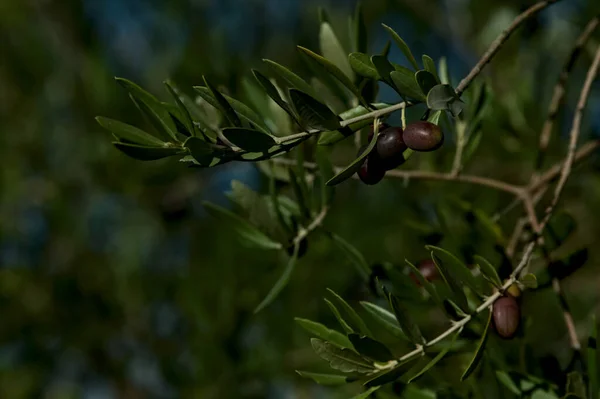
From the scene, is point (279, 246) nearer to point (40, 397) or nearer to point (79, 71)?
point (40, 397)

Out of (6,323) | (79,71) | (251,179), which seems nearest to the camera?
(251,179)

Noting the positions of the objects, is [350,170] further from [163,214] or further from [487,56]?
[163,214]

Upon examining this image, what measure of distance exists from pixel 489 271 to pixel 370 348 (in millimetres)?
99

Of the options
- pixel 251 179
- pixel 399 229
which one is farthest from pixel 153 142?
pixel 399 229

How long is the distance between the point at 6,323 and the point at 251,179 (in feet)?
2.58

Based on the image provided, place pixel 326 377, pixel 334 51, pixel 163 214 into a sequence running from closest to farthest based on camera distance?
pixel 326 377, pixel 334 51, pixel 163 214

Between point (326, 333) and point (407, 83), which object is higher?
point (407, 83)

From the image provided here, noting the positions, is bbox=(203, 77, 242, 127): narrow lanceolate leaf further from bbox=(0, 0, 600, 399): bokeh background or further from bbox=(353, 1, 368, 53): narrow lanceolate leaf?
bbox=(0, 0, 600, 399): bokeh background

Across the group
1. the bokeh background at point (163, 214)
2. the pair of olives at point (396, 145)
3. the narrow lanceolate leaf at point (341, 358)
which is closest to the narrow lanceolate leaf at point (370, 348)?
the narrow lanceolate leaf at point (341, 358)

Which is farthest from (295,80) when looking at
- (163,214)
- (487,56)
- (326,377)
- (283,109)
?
(163,214)

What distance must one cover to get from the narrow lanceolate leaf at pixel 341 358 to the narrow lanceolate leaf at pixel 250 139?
0.14 metres

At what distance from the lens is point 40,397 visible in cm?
190

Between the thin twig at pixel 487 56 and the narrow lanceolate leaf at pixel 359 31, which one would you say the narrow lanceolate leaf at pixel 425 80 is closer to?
the thin twig at pixel 487 56

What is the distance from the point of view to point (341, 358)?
544 millimetres
